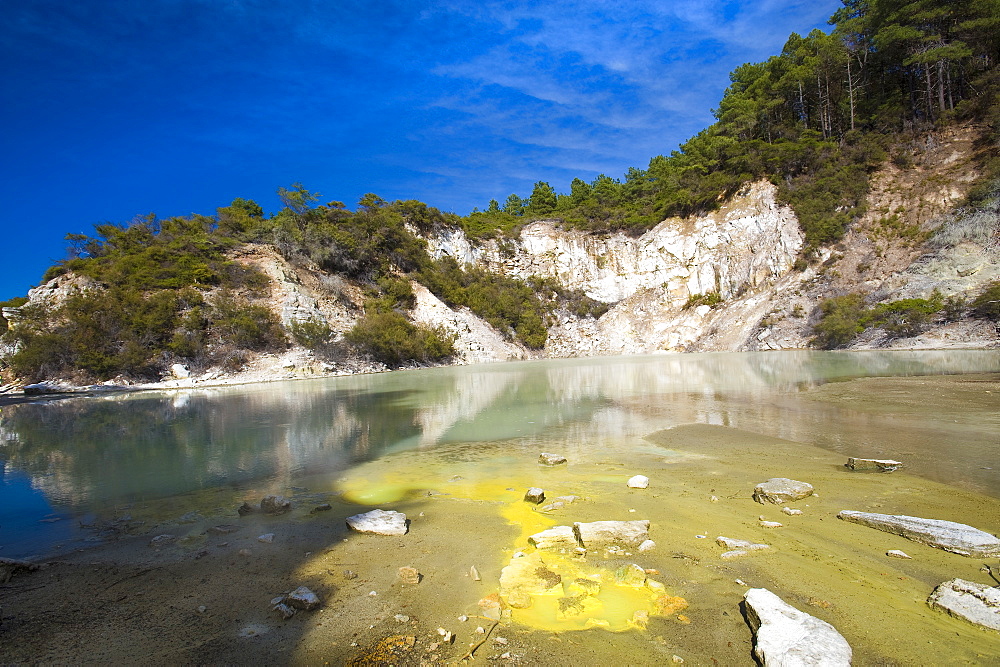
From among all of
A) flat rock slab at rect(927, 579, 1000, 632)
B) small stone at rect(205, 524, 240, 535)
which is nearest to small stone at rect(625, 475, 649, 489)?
flat rock slab at rect(927, 579, 1000, 632)

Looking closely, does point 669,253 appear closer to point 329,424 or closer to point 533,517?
point 329,424

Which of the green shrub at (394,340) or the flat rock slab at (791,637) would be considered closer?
the flat rock slab at (791,637)

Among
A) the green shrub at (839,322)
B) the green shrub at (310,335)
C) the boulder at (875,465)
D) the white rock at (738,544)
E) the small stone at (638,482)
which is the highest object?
the green shrub at (310,335)

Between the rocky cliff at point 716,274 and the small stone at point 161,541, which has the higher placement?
the rocky cliff at point 716,274

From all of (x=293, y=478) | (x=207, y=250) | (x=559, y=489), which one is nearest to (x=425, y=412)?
(x=293, y=478)

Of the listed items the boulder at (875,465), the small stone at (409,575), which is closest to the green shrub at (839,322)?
the boulder at (875,465)

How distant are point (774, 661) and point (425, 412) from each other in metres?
11.6

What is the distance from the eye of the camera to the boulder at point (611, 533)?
4055 mm

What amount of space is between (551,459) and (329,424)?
7.06 meters

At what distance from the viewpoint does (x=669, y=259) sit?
5041 cm

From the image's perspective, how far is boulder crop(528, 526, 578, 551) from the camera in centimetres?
406

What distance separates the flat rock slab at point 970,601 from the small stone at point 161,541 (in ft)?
20.7

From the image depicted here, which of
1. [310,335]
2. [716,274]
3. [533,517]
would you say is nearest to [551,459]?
[533,517]

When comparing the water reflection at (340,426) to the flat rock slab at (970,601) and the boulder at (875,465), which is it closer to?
the boulder at (875,465)
